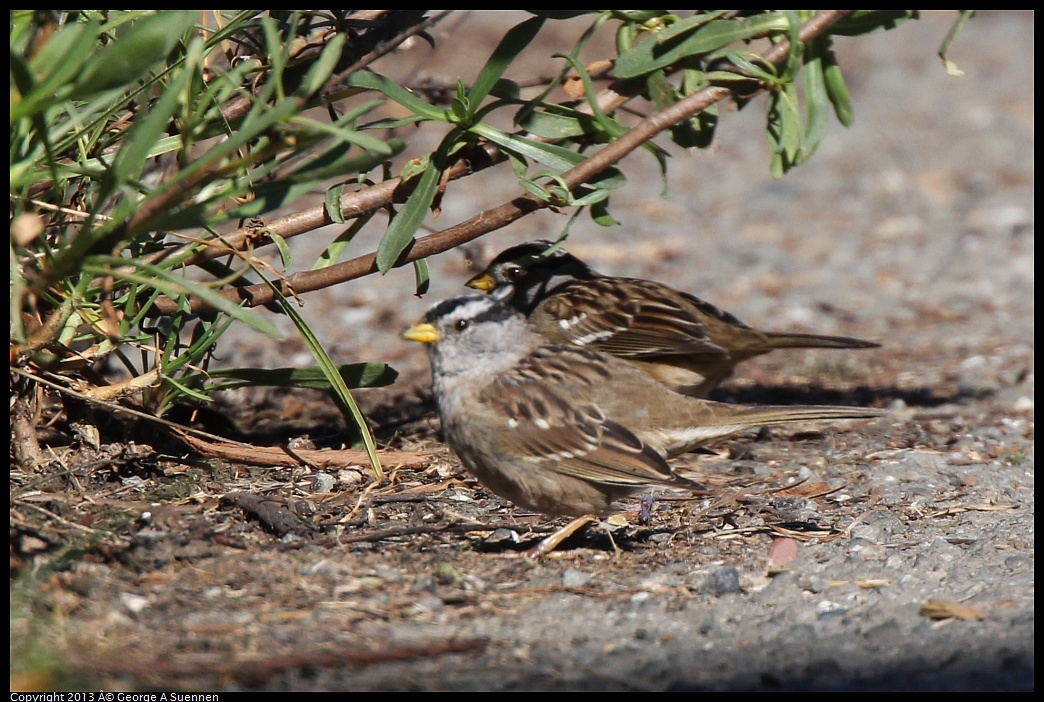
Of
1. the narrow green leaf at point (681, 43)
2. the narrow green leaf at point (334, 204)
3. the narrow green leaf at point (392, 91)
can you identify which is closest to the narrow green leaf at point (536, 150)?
the narrow green leaf at point (392, 91)

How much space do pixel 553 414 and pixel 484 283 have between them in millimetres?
1700

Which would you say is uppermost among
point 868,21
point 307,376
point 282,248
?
point 868,21

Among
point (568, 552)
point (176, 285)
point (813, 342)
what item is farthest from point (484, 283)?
point (176, 285)

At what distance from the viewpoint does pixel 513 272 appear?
19.6ft

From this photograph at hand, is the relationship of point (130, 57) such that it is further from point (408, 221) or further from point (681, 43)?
point (681, 43)

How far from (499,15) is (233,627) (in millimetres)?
11937

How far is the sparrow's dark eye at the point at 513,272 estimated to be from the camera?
5973 millimetres

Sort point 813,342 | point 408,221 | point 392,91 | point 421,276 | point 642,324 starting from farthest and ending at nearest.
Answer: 1. point 642,324
2. point 813,342
3. point 421,276
4. point 408,221
5. point 392,91

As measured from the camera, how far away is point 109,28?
3.67 meters

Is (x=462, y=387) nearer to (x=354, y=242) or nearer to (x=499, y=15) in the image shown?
(x=354, y=242)

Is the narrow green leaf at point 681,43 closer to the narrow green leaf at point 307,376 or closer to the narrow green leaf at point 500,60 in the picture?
the narrow green leaf at point 500,60

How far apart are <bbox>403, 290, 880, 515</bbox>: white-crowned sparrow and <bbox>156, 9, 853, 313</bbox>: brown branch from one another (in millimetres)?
317

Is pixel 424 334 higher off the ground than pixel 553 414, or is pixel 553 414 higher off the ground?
pixel 424 334

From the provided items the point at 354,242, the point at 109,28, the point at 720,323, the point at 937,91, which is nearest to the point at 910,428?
the point at 720,323
